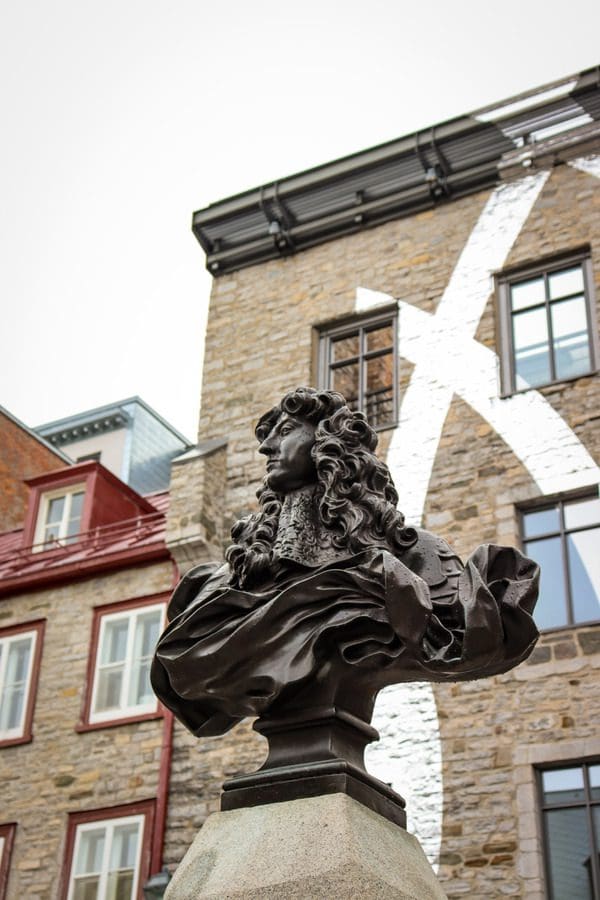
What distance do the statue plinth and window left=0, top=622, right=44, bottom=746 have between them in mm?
11296

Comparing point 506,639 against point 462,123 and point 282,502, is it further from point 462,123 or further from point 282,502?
point 462,123

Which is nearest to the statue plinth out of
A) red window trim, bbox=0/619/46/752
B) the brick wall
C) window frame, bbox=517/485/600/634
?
window frame, bbox=517/485/600/634

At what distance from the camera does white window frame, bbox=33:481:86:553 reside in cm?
1841

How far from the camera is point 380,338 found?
48.8 feet

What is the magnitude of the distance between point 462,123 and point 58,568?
23.8 feet

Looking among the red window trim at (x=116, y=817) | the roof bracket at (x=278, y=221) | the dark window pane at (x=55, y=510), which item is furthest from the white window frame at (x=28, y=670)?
the roof bracket at (x=278, y=221)

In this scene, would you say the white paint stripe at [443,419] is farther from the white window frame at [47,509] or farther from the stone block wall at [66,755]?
A: the white window frame at [47,509]

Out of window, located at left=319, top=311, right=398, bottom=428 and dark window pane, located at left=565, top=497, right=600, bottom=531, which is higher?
window, located at left=319, top=311, right=398, bottom=428

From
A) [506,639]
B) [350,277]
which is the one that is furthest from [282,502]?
[350,277]

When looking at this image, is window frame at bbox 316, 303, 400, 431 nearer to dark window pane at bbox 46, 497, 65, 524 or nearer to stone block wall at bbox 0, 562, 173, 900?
stone block wall at bbox 0, 562, 173, 900

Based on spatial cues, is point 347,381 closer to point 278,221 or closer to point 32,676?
point 278,221

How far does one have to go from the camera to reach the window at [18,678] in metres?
15.0

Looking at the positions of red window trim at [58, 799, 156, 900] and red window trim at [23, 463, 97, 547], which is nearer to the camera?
red window trim at [58, 799, 156, 900]

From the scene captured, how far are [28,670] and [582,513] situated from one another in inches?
278
